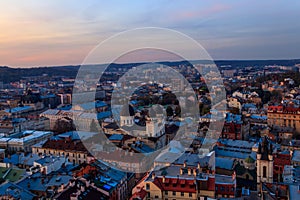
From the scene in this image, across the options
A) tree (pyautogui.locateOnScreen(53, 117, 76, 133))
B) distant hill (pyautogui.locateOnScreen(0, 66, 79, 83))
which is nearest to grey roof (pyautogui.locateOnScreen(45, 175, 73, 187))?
tree (pyautogui.locateOnScreen(53, 117, 76, 133))

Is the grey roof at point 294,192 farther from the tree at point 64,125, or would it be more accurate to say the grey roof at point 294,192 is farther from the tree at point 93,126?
the tree at point 64,125

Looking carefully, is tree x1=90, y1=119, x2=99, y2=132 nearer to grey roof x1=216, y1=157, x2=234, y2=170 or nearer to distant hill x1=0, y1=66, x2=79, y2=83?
grey roof x1=216, y1=157, x2=234, y2=170

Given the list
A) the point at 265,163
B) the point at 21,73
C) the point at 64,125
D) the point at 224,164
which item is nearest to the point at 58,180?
the point at 224,164

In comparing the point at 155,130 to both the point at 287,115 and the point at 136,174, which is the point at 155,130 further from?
the point at 287,115

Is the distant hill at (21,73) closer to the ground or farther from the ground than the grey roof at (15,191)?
farther from the ground

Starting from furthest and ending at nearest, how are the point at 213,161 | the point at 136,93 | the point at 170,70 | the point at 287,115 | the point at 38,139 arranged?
the point at 170,70, the point at 136,93, the point at 287,115, the point at 38,139, the point at 213,161

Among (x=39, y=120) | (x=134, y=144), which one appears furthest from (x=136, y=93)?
(x=134, y=144)

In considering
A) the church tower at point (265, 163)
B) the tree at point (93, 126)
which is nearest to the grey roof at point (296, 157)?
the church tower at point (265, 163)

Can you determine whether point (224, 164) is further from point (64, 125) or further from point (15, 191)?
point (64, 125)

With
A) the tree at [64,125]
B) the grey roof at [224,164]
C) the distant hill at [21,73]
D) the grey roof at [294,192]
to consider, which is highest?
the distant hill at [21,73]

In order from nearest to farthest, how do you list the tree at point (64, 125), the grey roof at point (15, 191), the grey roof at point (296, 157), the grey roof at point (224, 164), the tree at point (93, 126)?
the grey roof at point (15, 191)
the grey roof at point (224, 164)
the grey roof at point (296, 157)
the tree at point (93, 126)
the tree at point (64, 125)

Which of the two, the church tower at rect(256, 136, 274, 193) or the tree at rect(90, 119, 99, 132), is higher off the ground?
the church tower at rect(256, 136, 274, 193)
